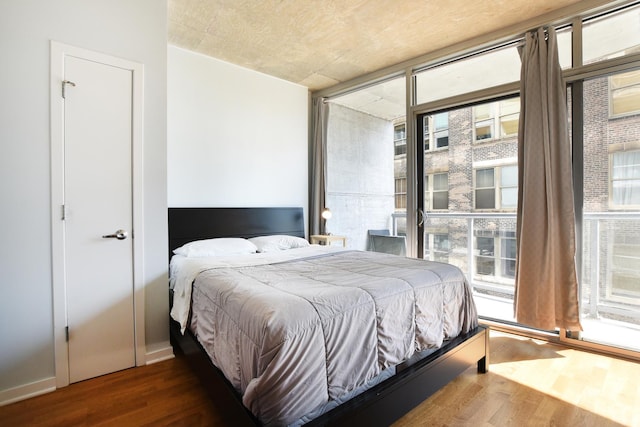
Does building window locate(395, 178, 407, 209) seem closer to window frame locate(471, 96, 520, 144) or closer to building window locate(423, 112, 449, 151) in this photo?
building window locate(423, 112, 449, 151)

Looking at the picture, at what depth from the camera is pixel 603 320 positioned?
267 cm

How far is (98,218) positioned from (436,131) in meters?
3.46

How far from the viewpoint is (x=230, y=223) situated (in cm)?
350

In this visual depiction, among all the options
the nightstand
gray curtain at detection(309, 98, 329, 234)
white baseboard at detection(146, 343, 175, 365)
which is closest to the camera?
white baseboard at detection(146, 343, 175, 365)

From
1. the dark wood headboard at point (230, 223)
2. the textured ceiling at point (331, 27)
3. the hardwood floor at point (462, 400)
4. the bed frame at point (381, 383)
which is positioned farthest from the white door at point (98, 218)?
the textured ceiling at point (331, 27)

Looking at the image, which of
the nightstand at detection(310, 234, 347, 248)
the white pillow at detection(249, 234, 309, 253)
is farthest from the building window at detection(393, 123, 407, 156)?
the white pillow at detection(249, 234, 309, 253)

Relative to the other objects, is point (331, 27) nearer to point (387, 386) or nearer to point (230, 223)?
point (230, 223)

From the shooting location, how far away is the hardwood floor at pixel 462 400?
1695 millimetres

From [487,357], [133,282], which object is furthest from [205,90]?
[487,357]

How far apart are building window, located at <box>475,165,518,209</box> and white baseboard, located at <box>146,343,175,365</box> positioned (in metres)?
3.37

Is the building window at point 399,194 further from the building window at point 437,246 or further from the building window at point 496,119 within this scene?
the building window at point 496,119

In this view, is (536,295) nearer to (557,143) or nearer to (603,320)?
(603,320)

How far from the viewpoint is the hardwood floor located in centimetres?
170

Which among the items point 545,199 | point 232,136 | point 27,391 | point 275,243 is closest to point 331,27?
point 232,136
